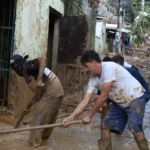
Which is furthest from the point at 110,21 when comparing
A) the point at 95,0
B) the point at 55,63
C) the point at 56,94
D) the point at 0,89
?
the point at 56,94

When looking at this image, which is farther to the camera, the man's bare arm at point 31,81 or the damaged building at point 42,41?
the damaged building at point 42,41

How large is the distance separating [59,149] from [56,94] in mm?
876

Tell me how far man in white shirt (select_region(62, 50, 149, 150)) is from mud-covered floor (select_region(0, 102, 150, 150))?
1.00m

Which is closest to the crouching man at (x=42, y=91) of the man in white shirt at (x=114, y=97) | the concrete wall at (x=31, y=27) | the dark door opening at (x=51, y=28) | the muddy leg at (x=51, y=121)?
the muddy leg at (x=51, y=121)

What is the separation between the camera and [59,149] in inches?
217

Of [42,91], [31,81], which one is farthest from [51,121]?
[31,81]

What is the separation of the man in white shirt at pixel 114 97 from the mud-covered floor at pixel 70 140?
3.27 ft

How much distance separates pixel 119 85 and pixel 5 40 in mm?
3961

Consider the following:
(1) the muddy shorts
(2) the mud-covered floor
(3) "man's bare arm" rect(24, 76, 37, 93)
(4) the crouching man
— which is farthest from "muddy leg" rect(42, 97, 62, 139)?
(1) the muddy shorts

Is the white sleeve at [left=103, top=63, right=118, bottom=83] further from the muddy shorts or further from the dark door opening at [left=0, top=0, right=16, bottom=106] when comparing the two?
the dark door opening at [left=0, top=0, right=16, bottom=106]

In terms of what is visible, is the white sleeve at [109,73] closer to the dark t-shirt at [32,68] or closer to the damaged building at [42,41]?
the dark t-shirt at [32,68]

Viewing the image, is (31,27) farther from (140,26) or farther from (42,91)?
(140,26)

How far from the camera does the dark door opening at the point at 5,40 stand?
7.27 metres

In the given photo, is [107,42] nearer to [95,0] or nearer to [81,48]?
[95,0]
